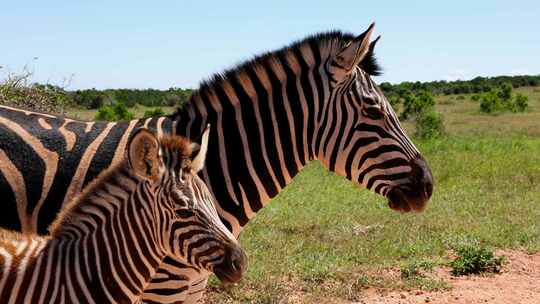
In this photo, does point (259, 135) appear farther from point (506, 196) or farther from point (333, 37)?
point (506, 196)

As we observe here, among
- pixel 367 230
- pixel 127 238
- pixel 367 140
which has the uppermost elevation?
pixel 367 140

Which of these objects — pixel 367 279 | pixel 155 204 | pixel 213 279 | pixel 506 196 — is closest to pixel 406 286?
pixel 367 279

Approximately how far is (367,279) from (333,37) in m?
3.86

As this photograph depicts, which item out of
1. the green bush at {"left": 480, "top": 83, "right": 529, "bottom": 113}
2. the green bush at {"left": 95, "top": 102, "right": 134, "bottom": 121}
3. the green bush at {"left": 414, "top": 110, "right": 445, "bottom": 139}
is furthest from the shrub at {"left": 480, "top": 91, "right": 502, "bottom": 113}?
the green bush at {"left": 95, "top": 102, "right": 134, "bottom": 121}

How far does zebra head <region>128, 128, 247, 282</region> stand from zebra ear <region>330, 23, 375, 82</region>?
1.80 m

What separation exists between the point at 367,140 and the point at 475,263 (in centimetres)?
443

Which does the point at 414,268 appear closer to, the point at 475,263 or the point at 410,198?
the point at 475,263

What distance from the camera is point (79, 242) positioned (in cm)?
346

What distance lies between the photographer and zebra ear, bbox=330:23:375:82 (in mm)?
4754

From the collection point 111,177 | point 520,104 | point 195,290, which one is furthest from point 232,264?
point 520,104

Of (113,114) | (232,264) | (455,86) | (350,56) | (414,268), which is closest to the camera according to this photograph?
(232,264)

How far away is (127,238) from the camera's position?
3484 mm

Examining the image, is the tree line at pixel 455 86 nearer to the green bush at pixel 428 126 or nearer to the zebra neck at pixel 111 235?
the green bush at pixel 428 126

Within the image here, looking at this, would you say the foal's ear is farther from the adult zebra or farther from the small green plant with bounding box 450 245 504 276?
the small green plant with bounding box 450 245 504 276
